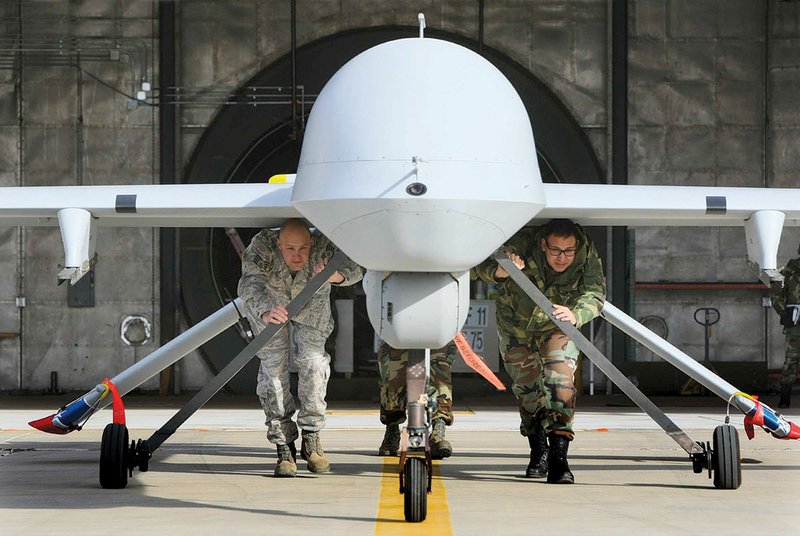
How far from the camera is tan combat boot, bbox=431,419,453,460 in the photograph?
9.96 m

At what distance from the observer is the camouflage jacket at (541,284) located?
8.73 meters

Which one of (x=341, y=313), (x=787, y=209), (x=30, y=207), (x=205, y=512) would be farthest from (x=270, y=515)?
(x=341, y=313)

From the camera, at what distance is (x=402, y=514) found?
7328mm

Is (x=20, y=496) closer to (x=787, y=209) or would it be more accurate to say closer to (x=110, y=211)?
(x=110, y=211)

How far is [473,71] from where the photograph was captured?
6.96 metres

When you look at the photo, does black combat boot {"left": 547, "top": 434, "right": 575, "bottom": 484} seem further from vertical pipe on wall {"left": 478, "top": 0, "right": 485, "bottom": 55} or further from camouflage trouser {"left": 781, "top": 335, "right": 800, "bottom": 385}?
vertical pipe on wall {"left": 478, "top": 0, "right": 485, "bottom": 55}

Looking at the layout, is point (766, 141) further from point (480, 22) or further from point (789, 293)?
point (480, 22)

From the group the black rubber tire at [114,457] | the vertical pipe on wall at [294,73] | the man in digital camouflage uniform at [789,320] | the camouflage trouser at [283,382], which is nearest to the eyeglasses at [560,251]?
the camouflage trouser at [283,382]

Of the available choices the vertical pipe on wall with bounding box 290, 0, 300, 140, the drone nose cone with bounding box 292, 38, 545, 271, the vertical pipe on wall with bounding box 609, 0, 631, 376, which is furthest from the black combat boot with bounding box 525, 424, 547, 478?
the vertical pipe on wall with bounding box 290, 0, 300, 140

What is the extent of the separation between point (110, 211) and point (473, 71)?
102 inches

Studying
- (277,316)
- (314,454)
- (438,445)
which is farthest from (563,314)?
(438,445)

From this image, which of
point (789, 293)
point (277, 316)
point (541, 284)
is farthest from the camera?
point (789, 293)

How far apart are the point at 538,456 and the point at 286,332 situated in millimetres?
1914

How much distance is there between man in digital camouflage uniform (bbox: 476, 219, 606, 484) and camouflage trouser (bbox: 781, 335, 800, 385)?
22.6ft
